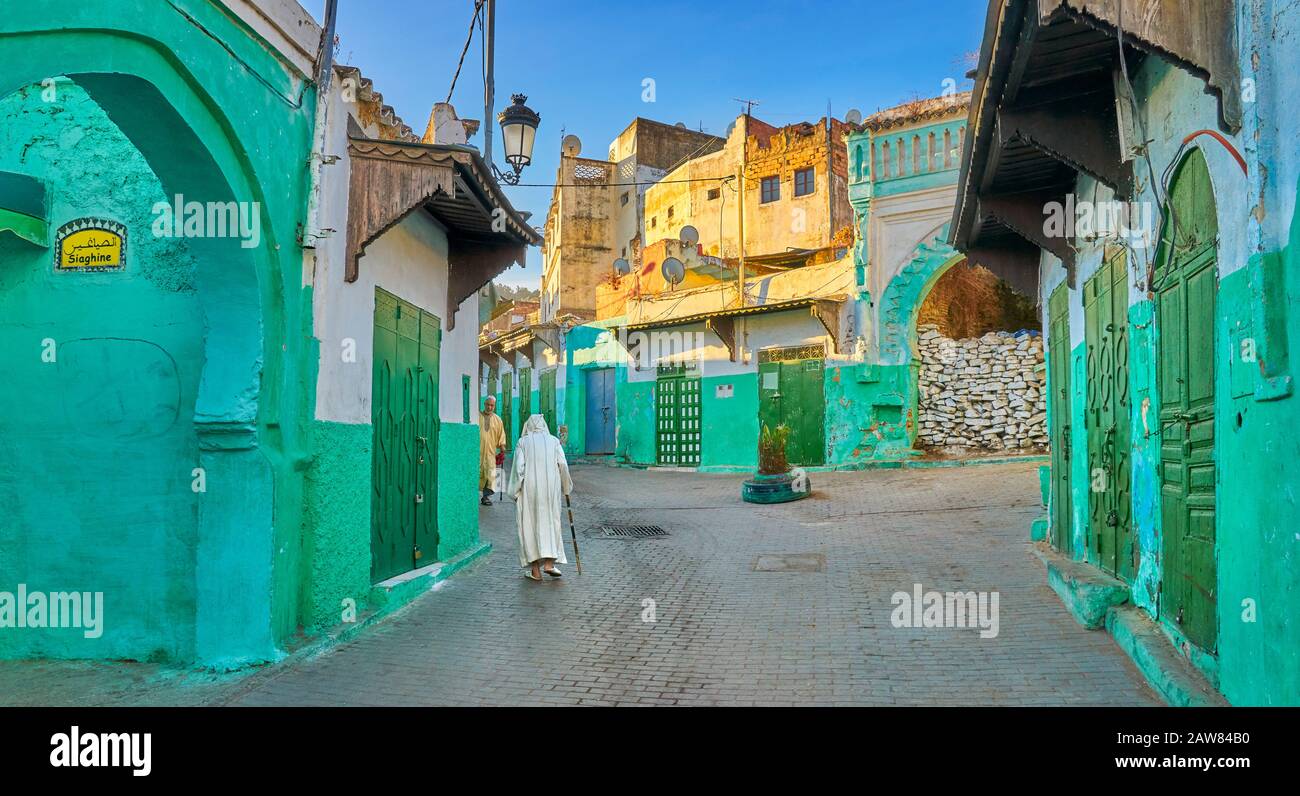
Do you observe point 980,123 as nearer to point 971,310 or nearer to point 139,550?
point 139,550

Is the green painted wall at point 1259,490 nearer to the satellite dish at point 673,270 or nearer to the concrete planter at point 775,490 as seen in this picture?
the concrete planter at point 775,490

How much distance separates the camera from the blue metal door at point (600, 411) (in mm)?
23156

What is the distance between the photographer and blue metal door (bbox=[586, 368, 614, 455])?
76.0ft

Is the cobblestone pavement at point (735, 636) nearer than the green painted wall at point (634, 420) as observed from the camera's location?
Yes

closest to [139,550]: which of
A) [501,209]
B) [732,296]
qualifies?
[501,209]

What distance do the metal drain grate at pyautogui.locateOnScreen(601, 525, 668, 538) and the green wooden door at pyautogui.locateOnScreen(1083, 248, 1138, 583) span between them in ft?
18.4

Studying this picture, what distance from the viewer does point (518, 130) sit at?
30.2 ft

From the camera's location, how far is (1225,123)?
136 inches

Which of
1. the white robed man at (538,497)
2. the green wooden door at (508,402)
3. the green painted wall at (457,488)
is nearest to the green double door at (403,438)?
the green painted wall at (457,488)

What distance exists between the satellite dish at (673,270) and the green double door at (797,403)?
4.40 m

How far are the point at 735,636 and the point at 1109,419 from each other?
3091mm

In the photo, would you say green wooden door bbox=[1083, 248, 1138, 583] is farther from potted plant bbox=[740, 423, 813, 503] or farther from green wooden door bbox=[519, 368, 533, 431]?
green wooden door bbox=[519, 368, 533, 431]

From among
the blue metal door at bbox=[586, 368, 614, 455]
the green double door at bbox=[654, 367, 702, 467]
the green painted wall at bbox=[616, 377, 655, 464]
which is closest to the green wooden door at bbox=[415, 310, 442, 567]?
the green double door at bbox=[654, 367, 702, 467]

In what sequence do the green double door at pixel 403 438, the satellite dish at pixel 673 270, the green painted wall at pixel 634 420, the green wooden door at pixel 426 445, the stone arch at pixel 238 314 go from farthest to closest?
the satellite dish at pixel 673 270 → the green painted wall at pixel 634 420 → the green wooden door at pixel 426 445 → the green double door at pixel 403 438 → the stone arch at pixel 238 314
